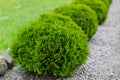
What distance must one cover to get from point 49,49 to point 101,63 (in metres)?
1.74

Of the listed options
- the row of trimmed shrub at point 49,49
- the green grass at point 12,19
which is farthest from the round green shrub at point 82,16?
the row of trimmed shrub at point 49,49

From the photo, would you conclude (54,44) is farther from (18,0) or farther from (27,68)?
(18,0)

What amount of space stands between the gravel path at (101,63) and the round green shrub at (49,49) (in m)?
0.33

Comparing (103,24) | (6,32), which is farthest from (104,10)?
(6,32)

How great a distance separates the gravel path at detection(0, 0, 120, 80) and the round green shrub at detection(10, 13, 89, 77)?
33 cm

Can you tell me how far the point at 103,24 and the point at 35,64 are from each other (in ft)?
22.1

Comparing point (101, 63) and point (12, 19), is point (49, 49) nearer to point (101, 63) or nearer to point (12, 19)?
Result: point (101, 63)

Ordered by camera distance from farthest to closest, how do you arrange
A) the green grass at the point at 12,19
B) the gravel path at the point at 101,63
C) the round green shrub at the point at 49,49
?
1. the green grass at the point at 12,19
2. the gravel path at the point at 101,63
3. the round green shrub at the point at 49,49

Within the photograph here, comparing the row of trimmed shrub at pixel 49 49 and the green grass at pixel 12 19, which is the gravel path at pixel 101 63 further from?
the green grass at pixel 12 19

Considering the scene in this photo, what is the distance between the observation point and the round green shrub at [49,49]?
16.5ft

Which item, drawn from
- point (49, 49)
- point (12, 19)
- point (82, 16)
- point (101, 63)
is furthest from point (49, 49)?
point (12, 19)

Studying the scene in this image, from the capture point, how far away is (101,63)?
21.1 feet

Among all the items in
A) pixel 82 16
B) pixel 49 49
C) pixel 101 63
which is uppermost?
pixel 82 16

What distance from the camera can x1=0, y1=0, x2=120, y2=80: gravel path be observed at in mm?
5583
